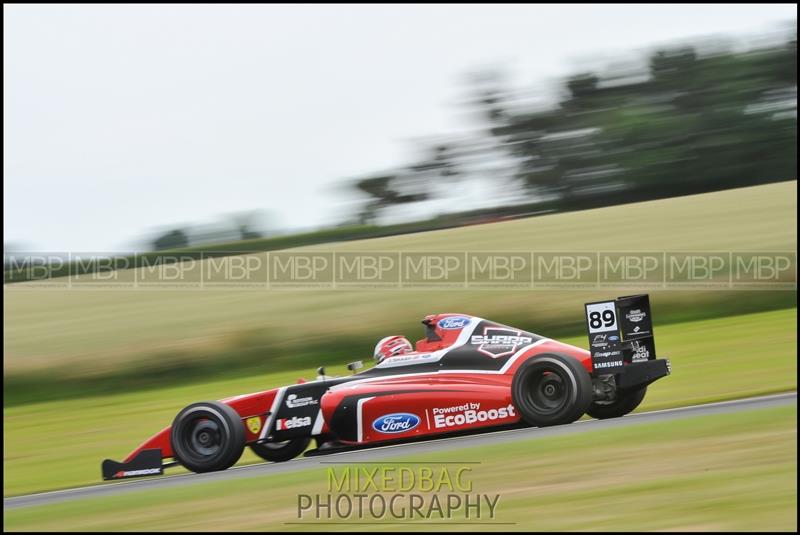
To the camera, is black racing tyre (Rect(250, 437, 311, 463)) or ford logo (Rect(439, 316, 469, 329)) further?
black racing tyre (Rect(250, 437, 311, 463))

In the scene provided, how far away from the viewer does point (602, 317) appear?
837 cm

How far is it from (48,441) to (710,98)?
20.3 metres

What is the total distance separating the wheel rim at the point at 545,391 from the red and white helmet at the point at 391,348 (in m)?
1.42

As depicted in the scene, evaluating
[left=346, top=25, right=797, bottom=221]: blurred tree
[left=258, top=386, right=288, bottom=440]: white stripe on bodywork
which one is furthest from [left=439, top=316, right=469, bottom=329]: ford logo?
[left=346, top=25, right=797, bottom=221]: blurred tree

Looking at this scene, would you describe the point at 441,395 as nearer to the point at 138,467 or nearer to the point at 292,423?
the point at 292,423

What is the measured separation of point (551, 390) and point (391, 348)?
1.75 m

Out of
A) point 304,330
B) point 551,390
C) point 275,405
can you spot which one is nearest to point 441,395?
point 551,390

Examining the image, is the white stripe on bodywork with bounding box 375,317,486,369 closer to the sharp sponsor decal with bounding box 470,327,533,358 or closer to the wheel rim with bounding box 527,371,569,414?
the sharp sponsor decal with bounding box 470,327,533,358

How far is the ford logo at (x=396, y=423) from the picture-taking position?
346 inches

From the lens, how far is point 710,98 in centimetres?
2719

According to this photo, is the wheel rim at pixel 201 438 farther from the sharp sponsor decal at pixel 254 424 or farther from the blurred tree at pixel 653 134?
the blurred tree at pixel 653 134

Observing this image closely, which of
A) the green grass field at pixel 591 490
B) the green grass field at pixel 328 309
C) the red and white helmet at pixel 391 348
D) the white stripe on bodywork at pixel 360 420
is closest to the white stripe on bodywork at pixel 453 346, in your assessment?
the red and white helmet at pixel 391 348

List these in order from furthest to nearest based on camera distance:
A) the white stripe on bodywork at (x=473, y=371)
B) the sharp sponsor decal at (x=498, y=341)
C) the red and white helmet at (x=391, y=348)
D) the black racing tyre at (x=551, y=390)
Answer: the red and white helmet at (x=391, y=348)
the sharp sponsor decal at (x=498, y=341)
the white stripe on bodywork at (x=473, y=371)
the black racing tyre at (x=551, y=390)

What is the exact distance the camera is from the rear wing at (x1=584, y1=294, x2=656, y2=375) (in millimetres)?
8312
